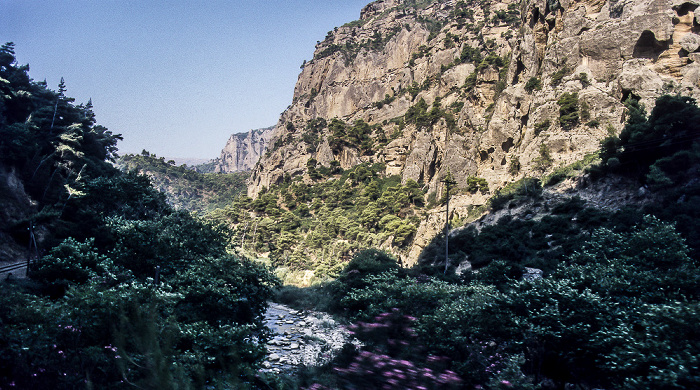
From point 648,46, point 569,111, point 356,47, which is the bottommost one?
point 569,111

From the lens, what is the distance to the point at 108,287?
10.6 meters

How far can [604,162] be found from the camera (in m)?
24.5

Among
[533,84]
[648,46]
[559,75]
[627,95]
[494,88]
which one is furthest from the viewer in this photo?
[494,88]

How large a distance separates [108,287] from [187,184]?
11818 centimetres

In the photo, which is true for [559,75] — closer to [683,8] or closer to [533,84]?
[533,84]

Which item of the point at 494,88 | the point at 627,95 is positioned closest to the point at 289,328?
the point at 627,95

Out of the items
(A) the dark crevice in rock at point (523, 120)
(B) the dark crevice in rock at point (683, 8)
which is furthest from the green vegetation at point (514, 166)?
(B) the dark crevice in rock at point (683, 8)

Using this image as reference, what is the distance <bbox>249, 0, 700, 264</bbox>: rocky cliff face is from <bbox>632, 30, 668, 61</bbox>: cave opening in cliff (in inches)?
2.7

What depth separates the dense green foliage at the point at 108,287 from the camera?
14.8ft

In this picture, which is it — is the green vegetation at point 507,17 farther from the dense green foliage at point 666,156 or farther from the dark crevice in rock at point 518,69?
the dense green foliage at point 666,156

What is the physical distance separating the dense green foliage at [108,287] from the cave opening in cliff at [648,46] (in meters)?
33.4

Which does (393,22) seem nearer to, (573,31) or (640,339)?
(573,31)

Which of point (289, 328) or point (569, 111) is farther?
point (569, 111)

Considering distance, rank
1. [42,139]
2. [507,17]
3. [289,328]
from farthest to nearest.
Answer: [507,17] < [42,139] < [289,328]
